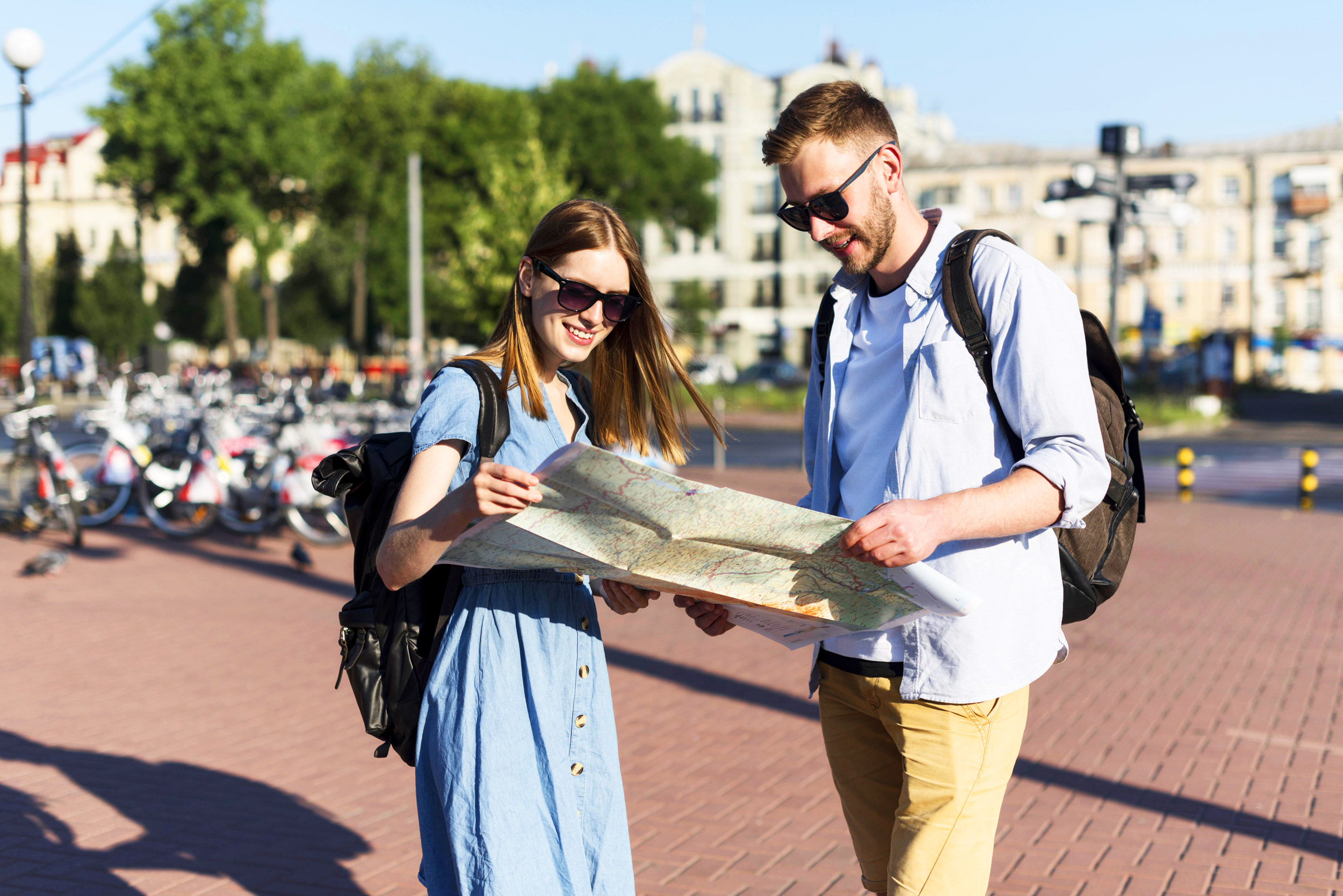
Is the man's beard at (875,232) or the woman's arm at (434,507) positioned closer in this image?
the woman's arm at (434,507)

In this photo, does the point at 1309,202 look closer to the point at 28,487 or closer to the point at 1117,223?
the point at 1117,223

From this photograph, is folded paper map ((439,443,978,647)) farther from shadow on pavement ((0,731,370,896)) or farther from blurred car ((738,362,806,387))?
blurred car ((738,362,806,387))

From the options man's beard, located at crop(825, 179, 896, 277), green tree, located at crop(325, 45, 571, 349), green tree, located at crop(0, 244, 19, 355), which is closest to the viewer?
man's beard, located at crop(825, 179, 896, 277)

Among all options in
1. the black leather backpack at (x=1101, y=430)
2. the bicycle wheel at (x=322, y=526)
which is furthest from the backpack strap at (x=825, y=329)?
the bicycle wheel at (x=322, y=526)

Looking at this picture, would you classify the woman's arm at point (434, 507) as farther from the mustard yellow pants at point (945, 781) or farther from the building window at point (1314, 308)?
the building window at point (1314, 308)

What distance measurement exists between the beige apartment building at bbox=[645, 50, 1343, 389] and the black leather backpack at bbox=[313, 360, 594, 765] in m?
62.2

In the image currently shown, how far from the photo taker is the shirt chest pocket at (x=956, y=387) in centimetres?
209

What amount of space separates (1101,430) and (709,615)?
761 millimetres

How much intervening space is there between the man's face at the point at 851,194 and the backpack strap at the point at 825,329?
160 millimetres

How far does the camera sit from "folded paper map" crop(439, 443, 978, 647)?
1839mm

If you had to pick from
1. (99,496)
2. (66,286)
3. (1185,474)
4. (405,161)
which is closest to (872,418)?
(99,496)

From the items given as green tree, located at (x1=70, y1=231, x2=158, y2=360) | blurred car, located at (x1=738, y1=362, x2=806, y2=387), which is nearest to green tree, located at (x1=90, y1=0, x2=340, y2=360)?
green tree, located at (x1=70, y1=231, x2=158, y2=360)

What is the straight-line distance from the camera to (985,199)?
71875mm

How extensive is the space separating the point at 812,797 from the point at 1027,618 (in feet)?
8.98
